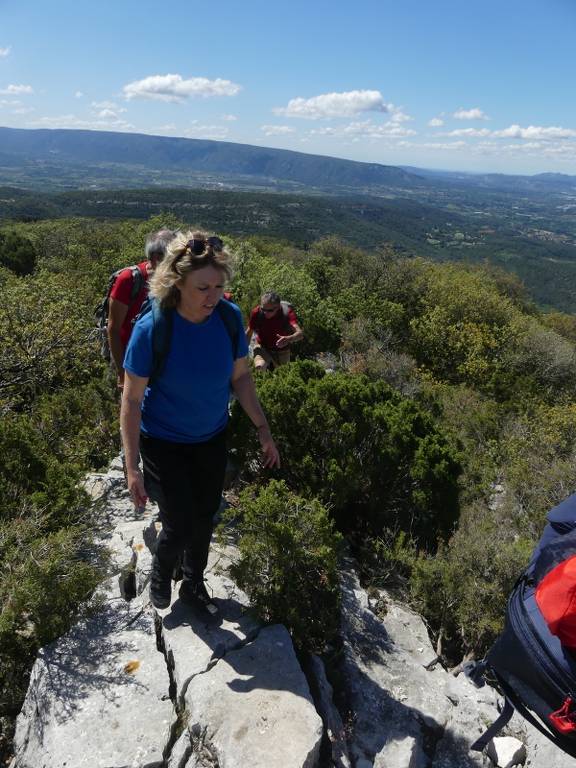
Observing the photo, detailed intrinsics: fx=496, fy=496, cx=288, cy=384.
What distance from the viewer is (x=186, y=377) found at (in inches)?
106

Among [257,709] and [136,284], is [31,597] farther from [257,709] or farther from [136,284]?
[136,284]

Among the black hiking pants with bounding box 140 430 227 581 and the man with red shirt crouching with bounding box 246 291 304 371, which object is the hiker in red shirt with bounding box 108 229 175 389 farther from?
the man with red shirt crouching with bounding box 246 291 304 371

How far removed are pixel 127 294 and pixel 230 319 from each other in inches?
53.4

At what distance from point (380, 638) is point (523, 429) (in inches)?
338

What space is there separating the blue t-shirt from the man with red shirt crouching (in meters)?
3.62

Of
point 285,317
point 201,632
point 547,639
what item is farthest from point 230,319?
point 285,317

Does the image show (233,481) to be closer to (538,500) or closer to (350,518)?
(350,518)

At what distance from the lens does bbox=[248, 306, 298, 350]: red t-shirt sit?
6.60 meters

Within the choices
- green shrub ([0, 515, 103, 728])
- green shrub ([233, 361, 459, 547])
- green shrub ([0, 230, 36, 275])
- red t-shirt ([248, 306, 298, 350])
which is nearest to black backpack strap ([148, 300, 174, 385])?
green shrub ([0, 515, 103, 728])

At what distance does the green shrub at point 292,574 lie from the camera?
3.21m

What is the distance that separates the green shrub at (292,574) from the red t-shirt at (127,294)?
1.72 meters

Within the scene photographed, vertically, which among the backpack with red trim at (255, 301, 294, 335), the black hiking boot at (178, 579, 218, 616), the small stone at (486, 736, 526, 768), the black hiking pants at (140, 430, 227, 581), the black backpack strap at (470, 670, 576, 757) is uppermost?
the backpack with red trim at (255, 301, 294, 335)

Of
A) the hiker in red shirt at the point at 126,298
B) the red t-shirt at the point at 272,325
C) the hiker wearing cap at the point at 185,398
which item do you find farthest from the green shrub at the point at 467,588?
the red t-shirt at the point at 272,325

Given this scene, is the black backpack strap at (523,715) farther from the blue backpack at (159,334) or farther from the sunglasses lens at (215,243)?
the sunglasses lens at (215,243)
